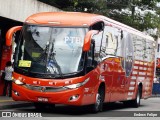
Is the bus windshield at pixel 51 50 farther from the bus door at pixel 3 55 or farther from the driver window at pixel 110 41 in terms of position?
the bus door at pixel 3 55

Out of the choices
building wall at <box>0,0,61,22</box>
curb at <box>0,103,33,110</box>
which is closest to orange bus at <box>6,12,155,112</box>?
curb at <box>0,103,33,110</box>

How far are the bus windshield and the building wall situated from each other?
150 inches

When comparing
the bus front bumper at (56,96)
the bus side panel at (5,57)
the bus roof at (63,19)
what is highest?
the bus roof at (63,19)

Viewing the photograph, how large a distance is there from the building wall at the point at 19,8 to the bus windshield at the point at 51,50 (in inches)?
150

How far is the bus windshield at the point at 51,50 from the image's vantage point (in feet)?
49.8

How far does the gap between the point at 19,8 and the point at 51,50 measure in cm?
572

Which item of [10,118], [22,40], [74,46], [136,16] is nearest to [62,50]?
[74,46]

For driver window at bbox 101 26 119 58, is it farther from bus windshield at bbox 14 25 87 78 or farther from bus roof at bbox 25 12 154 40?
bus windshield at bbox 14 25 87 78

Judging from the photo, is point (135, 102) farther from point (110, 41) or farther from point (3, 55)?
point (3, 55)

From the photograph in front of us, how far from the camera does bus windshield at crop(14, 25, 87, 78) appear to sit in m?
15.2

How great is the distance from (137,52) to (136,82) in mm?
1463

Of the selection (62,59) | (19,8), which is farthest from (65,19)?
(19,8)

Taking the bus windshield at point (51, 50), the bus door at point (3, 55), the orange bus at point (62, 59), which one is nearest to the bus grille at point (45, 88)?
the orange bus at point (62, 59)

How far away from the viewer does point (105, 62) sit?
56.1 feet
